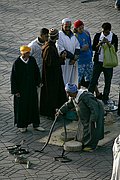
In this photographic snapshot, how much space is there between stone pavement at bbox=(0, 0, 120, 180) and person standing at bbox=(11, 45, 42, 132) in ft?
0.83

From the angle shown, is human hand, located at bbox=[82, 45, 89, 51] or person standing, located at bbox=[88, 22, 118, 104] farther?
human hand, located at bbox=[82, 45, 89, 51]

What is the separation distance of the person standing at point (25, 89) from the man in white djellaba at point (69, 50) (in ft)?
4.54

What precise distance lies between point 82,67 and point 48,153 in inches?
122

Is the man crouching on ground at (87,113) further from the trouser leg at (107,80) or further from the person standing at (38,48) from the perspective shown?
the trouser leg at (107,80)

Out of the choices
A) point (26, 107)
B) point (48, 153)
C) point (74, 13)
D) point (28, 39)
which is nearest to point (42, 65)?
point (26, 107)

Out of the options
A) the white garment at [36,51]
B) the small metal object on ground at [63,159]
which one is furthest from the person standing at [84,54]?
the small metal object on ground at [63,159]

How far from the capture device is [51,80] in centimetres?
1650

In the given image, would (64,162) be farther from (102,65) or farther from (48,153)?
(102,65)

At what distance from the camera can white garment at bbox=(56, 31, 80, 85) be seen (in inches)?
675

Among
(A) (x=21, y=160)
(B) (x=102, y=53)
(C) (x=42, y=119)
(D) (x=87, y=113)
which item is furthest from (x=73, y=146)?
(B) (x=102, y=53)

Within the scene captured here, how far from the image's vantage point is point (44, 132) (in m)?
16.0

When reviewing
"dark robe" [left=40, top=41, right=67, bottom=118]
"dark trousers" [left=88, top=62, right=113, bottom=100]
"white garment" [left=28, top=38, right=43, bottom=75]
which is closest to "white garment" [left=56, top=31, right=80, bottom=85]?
"dark trousers" [left=88, top=62, right=113, bottom=100]

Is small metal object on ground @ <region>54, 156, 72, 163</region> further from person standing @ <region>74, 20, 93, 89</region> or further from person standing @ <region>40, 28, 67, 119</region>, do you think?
person standing @ <region>74, 20, 93, 89</region>

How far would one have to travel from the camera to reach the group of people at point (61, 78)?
49.4 ft
